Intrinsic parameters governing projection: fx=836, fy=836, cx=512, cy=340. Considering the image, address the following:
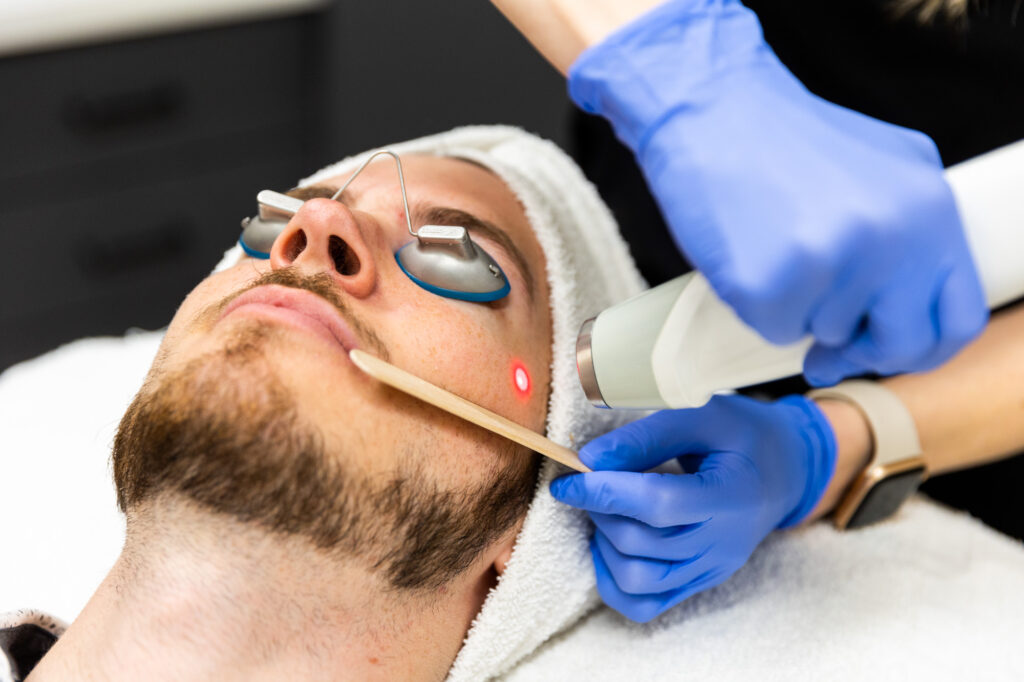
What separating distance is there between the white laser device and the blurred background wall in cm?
132

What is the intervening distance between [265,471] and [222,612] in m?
0.16

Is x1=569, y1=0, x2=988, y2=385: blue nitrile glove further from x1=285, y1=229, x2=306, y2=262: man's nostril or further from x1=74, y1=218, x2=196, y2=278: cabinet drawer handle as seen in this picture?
x1=74, y1=218, x2=196, y2=278: cabinet drawer handle

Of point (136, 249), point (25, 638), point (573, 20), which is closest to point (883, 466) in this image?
point (573, 20)

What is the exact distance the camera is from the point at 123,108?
192 centimetres

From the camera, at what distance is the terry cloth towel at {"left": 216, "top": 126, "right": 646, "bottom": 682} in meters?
1.00

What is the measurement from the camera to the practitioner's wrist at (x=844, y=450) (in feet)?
4.02

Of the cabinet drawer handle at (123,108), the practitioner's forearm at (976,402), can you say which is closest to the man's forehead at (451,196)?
the practitioner's forearm at (976,402)

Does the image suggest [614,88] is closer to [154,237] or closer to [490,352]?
[490,352]

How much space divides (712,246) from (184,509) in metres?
0.58

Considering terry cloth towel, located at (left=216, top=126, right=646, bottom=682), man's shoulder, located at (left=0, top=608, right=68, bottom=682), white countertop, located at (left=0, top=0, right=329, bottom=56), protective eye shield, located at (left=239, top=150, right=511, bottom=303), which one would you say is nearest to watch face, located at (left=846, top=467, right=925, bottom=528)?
terry cloth towel, located at (left=216, top=126, right=646, bottom=682)

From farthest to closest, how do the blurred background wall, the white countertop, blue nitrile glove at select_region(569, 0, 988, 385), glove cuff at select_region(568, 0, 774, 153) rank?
the blurred background wall → the white countertop → glove cuff at select_region(568, 0, 774, 153) → blue nitrile glove at select_region(569, 0, 988, 385)

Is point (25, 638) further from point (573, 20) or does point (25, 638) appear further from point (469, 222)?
point (573, 20)

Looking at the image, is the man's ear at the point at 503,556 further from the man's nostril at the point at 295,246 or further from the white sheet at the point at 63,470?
the white sheet at the point at 63,470

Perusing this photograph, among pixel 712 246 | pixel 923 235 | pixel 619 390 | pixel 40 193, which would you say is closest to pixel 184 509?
pixel 619 390
